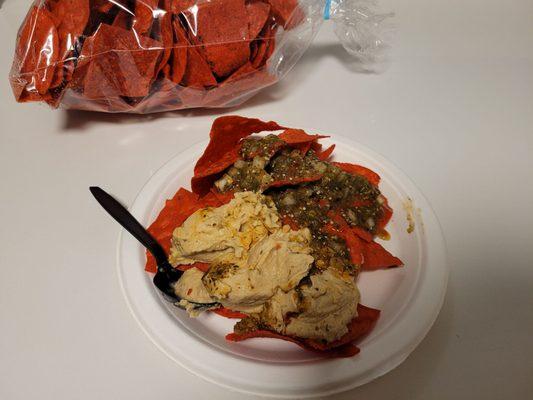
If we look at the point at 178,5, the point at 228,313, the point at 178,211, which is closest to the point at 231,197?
the point at 178,211

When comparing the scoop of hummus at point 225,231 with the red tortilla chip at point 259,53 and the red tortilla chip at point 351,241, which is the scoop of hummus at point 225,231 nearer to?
the red tortilla chip at point 351,241

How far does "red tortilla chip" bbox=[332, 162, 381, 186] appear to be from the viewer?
2.80 feet

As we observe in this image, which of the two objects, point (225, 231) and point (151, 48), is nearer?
point (225, 231)

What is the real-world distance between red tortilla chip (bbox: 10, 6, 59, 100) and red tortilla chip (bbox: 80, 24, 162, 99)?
7 cm

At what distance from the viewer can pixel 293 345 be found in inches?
27.1

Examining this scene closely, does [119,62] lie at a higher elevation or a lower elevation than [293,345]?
higher

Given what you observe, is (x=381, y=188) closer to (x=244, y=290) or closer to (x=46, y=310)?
(x=244, y=290)

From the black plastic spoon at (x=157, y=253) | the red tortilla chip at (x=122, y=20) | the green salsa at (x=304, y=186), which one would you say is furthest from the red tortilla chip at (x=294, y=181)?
the red tortilla chip at (x=122, y=20)

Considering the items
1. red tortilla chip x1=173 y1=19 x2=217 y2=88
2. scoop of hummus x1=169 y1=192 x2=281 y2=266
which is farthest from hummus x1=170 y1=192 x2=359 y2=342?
red tortilla chip x1=173 y1=19 x2=217 y2=88

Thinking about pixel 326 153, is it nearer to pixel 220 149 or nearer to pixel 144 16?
pixel 220 149

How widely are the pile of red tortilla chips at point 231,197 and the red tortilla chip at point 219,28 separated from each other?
18 centimetres

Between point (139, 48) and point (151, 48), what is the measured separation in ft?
0.08

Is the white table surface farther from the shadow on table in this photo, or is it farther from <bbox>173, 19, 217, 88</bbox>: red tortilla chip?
<bbox>173, 19, 217, 88</bbox>: red tortilla chip

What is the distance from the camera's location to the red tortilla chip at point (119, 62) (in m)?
0.85
